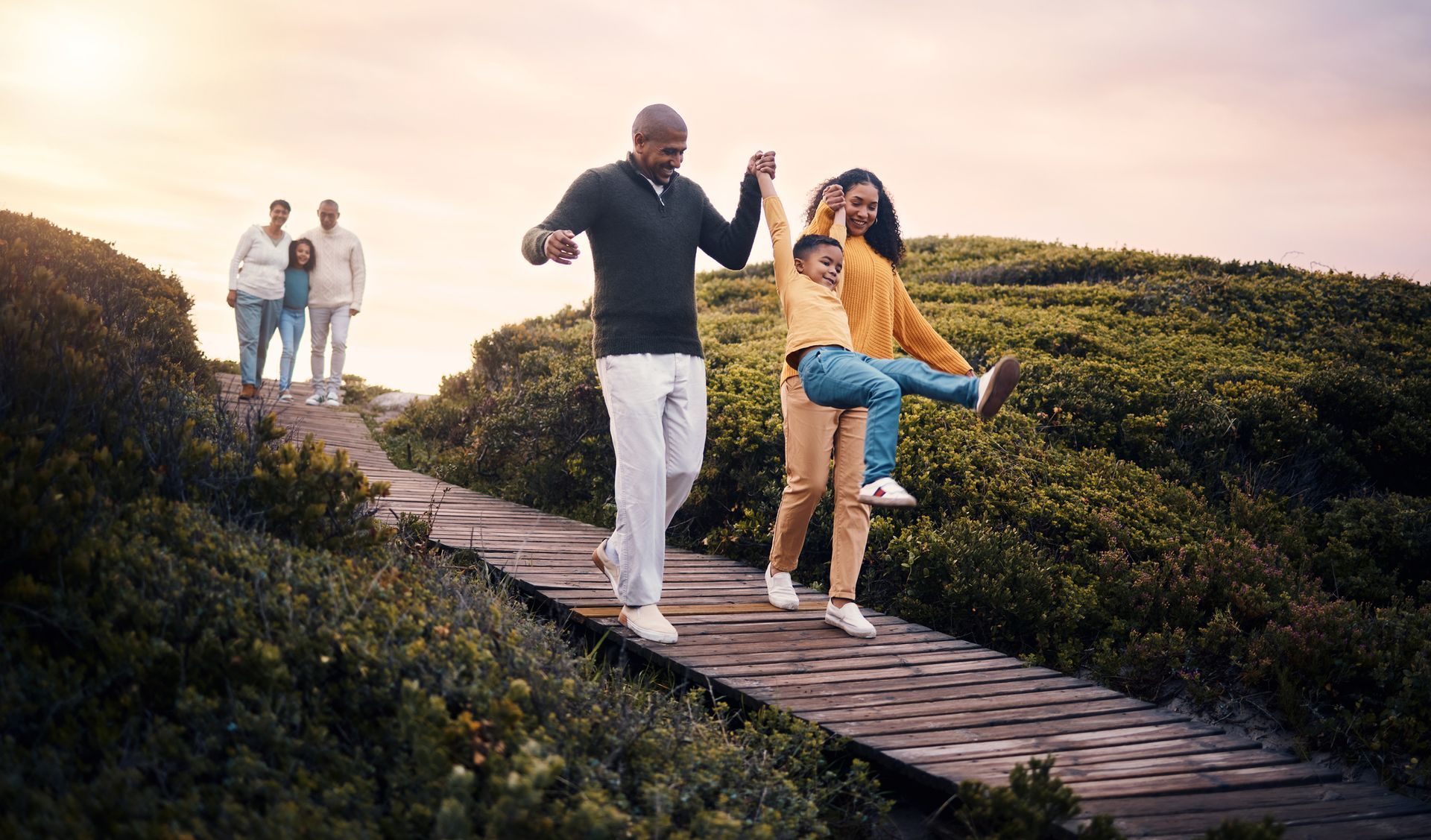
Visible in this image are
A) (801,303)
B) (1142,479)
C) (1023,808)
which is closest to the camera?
(1023,808)

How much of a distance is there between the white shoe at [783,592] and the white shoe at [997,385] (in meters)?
2.17

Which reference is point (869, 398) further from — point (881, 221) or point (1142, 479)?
point (1142, 479)

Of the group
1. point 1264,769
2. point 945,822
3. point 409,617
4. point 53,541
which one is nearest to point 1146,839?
point 945,822

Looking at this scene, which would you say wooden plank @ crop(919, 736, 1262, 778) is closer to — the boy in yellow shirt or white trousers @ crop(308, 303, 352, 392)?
the boy in yellow shirt

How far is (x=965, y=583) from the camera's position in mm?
6668

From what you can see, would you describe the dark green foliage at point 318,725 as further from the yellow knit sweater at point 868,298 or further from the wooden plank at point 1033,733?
the yellow knit sweater at point 868,298

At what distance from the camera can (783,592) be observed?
21.3ft

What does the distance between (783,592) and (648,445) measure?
184 cm

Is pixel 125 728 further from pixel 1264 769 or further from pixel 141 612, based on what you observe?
pixel 1264 769

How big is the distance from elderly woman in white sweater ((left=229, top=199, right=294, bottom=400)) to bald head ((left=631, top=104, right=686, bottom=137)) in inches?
371

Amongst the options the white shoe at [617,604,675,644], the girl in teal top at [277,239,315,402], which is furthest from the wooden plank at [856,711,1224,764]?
the girl in teal top at [277,239,315,402]

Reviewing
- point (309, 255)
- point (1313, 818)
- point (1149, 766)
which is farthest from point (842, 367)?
point (309, 255)

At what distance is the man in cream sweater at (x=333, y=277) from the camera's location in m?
13.8

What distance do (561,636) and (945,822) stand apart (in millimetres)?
2600
